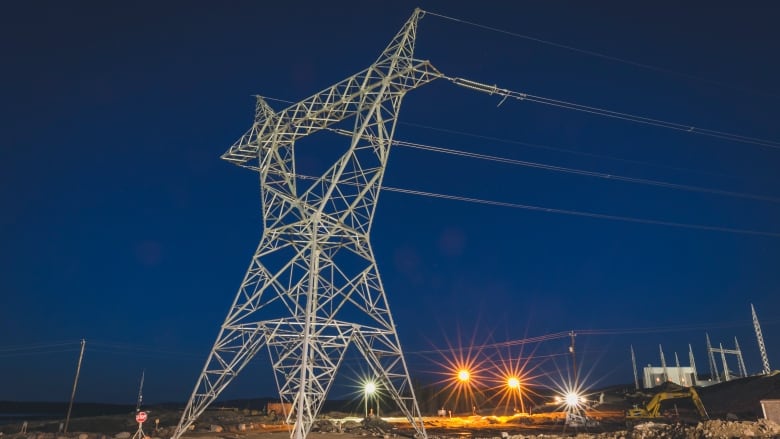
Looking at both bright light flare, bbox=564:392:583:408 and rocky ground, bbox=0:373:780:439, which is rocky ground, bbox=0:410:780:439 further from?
bright light flare, bbox=564:392:583:408

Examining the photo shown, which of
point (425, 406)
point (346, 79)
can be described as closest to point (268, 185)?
point (346, 79)

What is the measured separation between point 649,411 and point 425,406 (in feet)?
160

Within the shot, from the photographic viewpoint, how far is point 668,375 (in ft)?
286

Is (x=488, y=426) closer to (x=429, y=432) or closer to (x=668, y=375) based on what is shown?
(x=429, y=432)

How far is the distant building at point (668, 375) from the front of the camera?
8594cm

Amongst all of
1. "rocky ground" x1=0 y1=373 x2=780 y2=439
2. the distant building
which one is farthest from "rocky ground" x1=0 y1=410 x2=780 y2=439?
the distant building

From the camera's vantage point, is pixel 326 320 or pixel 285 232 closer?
pixel 326 320

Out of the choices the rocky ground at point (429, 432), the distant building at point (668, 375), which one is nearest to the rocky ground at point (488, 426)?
the rocky ground at point (429, 432)

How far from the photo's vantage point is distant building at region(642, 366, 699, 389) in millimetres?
85938

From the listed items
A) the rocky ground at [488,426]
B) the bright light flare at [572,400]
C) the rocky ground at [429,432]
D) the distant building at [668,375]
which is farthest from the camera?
the distant building at [668,375]

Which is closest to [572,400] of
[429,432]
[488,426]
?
[488,426]

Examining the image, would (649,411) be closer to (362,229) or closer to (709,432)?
(709,432)

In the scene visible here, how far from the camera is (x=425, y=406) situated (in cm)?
7950

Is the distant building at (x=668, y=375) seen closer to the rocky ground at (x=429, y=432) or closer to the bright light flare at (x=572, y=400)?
the rocky ground at (x=429, y=432)
